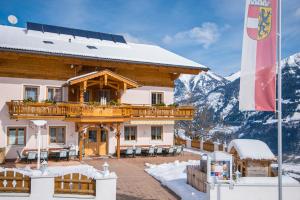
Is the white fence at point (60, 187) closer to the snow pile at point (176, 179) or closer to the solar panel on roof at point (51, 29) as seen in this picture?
the snow pile at point (176, 179)

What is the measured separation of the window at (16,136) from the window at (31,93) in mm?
2226

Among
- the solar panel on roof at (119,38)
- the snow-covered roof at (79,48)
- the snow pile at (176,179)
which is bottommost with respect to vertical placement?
the snow pile at (176,179)

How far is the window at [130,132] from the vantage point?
83.6ft

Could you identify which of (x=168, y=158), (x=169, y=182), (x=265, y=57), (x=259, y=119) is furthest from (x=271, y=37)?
(x=259, y=119)

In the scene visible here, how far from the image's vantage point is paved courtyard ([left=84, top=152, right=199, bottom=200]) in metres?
13.1

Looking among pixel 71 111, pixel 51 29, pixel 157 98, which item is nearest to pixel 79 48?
pixel 51 29

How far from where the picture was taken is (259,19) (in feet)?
29.1

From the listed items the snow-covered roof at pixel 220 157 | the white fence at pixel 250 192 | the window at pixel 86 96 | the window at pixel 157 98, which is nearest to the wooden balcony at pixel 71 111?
the window at pixel 86 96

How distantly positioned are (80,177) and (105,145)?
13.7 meters

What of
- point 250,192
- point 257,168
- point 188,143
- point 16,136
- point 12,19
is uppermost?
point 12,19

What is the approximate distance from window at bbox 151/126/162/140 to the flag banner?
17938mm

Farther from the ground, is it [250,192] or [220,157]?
[220,157]

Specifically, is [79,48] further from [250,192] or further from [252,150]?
[250,192]

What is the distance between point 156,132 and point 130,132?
2.32 m
